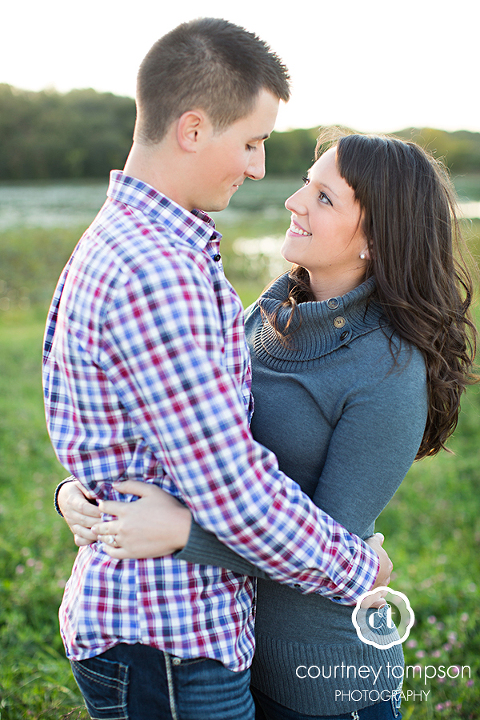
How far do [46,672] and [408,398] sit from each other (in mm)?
2160

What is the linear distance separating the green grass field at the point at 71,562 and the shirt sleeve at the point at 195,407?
4.79 ft

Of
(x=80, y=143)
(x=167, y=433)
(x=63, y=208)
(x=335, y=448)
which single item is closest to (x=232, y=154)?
(x=167, y=433)

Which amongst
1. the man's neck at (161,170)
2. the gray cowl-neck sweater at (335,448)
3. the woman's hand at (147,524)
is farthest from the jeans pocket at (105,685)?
the man's neck at (161,170)

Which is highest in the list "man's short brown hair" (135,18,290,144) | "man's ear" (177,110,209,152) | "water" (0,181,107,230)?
"man's short brown hair" (135,18,290,144)

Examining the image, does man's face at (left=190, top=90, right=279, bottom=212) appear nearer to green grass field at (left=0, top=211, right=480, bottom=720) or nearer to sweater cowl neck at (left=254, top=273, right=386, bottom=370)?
sweater cowl neck at (left=254, top=273, right=386, bottom=370)

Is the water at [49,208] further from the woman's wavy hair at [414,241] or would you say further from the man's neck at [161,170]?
the man's neck at [161,170]

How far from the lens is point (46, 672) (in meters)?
2.65

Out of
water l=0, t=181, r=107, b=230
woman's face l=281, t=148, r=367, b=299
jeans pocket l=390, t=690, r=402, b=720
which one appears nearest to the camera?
jeans pocket l=390, t=690, r=402, b=720

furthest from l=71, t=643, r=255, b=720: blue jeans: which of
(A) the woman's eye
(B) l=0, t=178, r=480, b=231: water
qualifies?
(B) l=0, t=178, r=480, b=231: water

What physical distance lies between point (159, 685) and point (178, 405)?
2.05 ft

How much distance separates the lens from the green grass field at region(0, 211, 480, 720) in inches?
103

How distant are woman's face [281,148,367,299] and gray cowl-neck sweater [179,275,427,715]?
148 mm

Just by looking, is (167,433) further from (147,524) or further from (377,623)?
(377,623)

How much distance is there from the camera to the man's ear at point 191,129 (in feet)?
4.31
